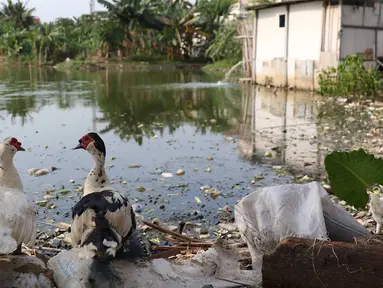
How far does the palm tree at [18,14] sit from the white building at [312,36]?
33.5 m

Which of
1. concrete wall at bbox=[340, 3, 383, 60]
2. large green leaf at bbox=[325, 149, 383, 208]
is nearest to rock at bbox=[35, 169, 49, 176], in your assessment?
large green leaf at bbox=[325, 149, 383, 208]

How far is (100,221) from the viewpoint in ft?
9.64

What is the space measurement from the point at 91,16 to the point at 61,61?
233 inches

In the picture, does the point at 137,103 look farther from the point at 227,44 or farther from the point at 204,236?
the point at 227,44

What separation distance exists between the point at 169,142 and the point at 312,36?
10.8 meters

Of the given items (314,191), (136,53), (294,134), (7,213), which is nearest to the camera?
(7,213)

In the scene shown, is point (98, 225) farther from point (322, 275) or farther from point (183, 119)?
point (183, 119)

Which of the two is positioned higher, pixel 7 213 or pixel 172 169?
pixel 7 213

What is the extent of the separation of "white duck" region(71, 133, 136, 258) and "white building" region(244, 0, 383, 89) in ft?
49.9

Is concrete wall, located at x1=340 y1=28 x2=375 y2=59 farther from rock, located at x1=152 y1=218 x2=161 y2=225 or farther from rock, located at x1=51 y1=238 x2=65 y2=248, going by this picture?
rock, located at x1=51 y1=238 x2=65 y2=248

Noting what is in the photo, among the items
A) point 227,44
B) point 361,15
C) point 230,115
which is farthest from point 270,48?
point 227,44

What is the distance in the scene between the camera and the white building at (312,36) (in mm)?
17391

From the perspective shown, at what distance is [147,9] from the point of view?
115 ft

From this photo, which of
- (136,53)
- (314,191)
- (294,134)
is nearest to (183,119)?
(294,134)
